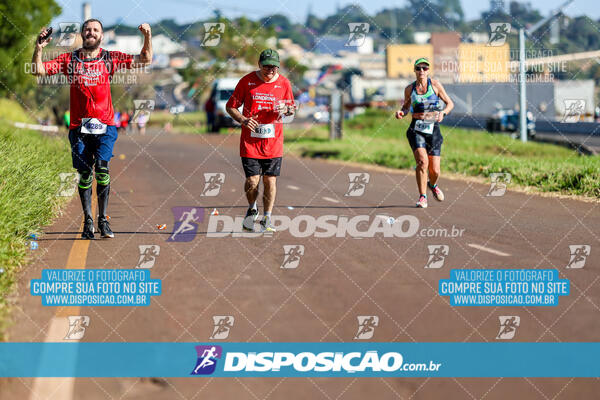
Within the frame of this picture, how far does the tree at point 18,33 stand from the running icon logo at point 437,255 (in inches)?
807

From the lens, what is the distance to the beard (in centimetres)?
952

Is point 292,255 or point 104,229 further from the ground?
point 292,255

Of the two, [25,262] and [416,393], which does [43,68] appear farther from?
[416,393]

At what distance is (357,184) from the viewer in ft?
56.9

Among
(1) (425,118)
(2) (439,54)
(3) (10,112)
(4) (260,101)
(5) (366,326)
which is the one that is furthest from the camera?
(2) (439,54)

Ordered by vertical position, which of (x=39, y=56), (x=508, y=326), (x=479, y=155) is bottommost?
(x=479, y=155)

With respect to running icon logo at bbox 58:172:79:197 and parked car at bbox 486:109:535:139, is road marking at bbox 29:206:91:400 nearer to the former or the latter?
running icon logo at bbox 58:172:79:197

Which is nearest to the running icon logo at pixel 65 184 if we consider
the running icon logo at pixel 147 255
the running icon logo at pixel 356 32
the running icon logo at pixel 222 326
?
the running icon logo at pixel 147 255

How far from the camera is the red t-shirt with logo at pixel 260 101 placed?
10.3m

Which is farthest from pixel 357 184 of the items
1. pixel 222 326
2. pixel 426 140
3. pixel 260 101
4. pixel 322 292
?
pixel 222 326

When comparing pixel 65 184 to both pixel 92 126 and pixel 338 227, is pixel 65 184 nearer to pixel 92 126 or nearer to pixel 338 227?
pixel 92 126

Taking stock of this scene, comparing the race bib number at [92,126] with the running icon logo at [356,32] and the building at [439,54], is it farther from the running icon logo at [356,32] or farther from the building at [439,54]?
the building at [439,54]

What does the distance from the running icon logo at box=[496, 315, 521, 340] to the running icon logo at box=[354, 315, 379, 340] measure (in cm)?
81

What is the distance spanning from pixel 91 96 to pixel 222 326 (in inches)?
175
